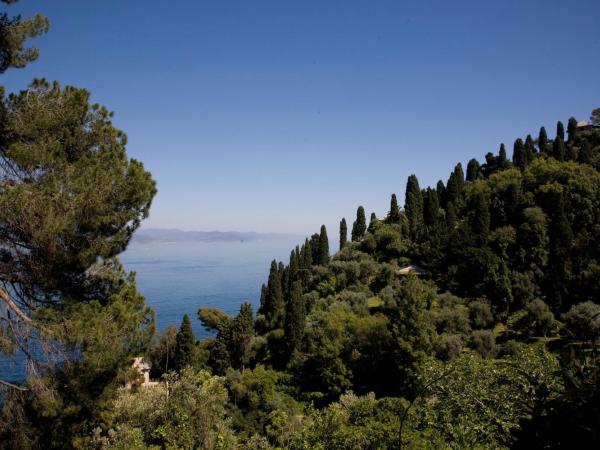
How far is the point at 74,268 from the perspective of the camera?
9234 mm

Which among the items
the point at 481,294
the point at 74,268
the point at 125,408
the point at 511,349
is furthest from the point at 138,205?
the point at 481,294

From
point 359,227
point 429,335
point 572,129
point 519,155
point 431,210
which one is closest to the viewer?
point 429,335

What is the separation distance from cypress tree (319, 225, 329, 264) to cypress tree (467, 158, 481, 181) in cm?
3162

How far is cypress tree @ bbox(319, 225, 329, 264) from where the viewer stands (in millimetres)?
61906

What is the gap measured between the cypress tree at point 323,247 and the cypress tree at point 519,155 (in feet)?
113

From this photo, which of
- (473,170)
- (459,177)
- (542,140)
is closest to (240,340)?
(459,177)

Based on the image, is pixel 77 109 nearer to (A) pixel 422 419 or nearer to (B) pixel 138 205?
(B) pixel 138 205

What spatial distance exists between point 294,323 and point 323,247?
1046 inches

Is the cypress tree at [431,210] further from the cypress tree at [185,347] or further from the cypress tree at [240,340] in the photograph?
the cypress tree at [185,347]

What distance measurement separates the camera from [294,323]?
123 feet

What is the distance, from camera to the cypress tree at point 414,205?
5940 centimetres

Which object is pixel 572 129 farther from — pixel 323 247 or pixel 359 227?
pixel 323 247

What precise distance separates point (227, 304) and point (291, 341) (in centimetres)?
9405

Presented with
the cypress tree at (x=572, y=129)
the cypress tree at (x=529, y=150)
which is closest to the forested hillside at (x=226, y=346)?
the cypress tree at (x=529, y=150)
